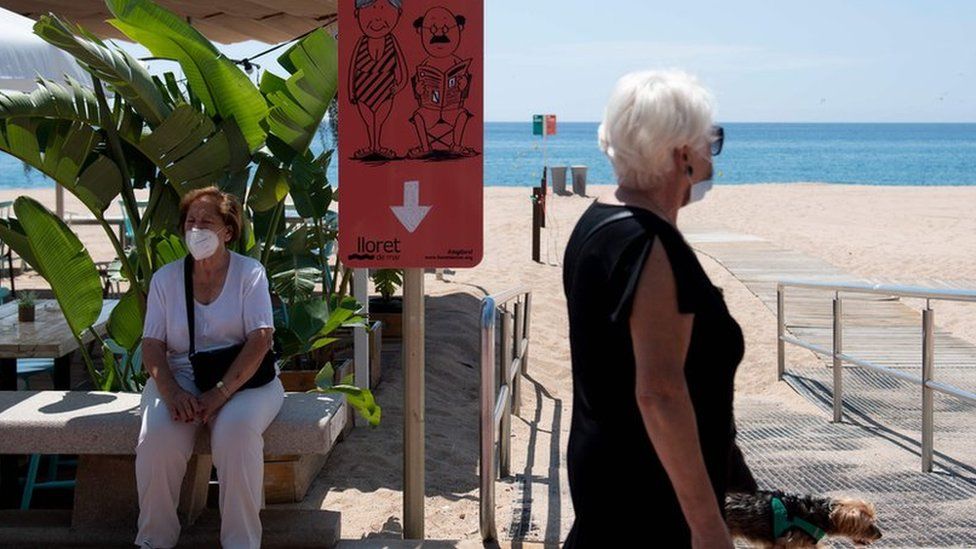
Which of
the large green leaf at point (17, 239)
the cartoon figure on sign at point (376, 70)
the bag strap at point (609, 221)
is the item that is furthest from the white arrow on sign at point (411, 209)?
the bag strap at point (609, 221)

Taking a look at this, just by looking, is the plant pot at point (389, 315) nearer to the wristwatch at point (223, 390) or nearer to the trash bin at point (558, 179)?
the wristwatch at point (223, 390)

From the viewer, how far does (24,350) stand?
5.34 meters

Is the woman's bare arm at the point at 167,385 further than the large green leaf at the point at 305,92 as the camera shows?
No

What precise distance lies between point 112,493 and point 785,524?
2.57 m

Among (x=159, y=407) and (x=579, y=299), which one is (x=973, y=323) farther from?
(x=579, y=299)

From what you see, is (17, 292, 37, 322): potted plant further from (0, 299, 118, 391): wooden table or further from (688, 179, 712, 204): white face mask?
(688, 179, 712, 204): white face mask

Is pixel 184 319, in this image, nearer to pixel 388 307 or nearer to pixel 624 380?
pixel 624 380

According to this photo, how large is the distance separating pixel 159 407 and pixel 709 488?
2.40 meters

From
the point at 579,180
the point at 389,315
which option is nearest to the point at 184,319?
the point at 389,315

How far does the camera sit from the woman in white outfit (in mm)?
4105

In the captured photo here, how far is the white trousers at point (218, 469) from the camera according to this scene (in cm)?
410

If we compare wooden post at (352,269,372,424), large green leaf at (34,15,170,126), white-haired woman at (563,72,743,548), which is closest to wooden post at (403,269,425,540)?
large green leaf at (34,15,170,126)

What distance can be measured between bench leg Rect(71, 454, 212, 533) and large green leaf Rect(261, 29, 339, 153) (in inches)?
56.6

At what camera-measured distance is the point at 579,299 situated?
92.2 inches
